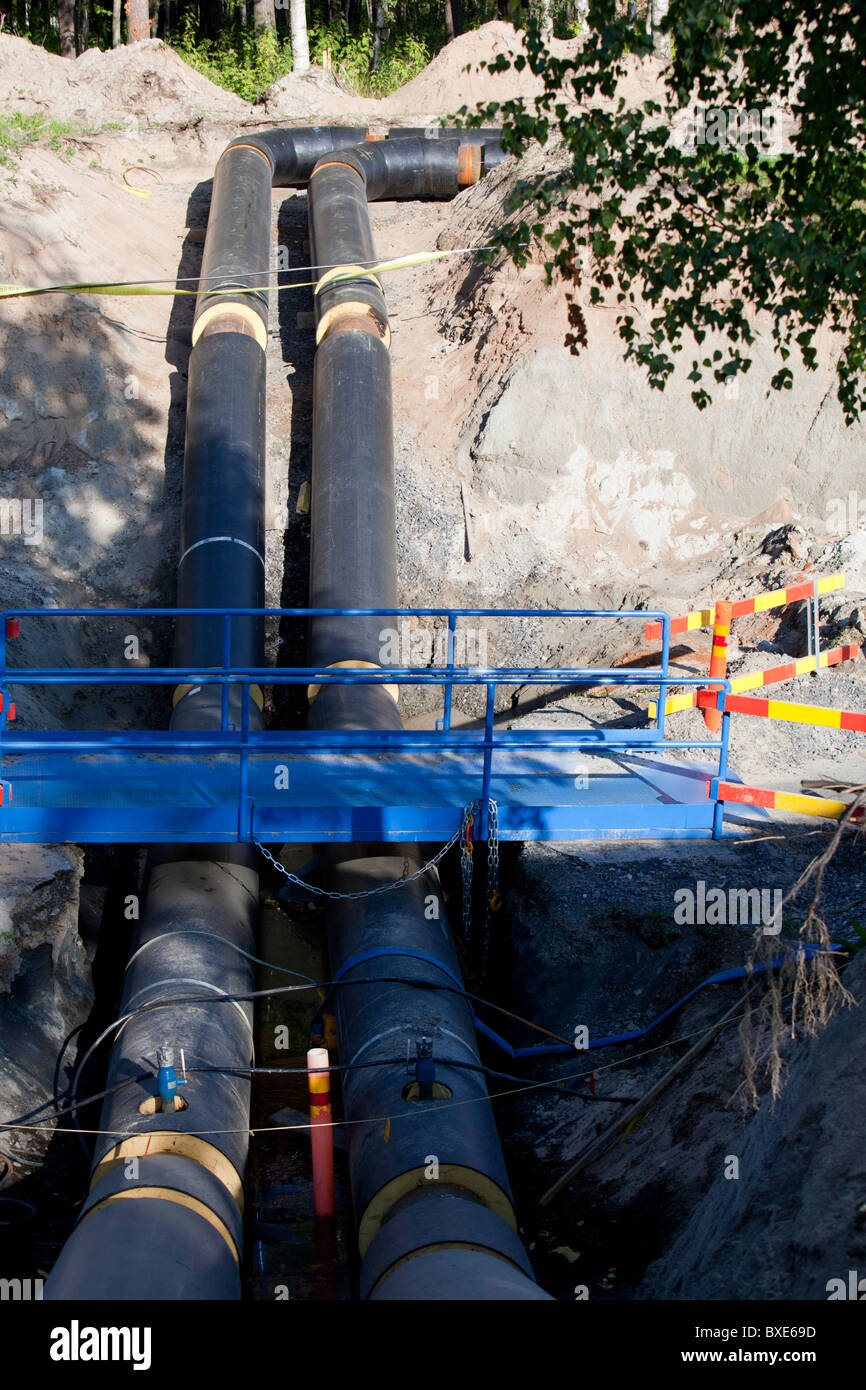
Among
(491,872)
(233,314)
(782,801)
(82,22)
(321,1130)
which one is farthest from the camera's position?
(82,22)

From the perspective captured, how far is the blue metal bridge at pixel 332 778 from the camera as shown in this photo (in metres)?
6.87

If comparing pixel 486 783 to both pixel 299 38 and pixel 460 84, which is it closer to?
pixel 460 84

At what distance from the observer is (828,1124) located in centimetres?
421

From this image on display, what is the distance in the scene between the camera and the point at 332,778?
300 inches

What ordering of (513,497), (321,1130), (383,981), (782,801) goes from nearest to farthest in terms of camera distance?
(321,1130) → (383,981) → (782,801) → (513,497)

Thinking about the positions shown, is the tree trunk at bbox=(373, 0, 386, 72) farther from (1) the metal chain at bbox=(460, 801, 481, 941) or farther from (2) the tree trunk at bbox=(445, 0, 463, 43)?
(1) the metal chain at bbox=(460, 801, 481, 941)

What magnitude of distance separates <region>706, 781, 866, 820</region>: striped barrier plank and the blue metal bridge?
0.12 meters

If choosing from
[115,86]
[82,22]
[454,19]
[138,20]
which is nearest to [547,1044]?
[115,86]

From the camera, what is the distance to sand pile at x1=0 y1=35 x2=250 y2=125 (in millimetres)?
18469

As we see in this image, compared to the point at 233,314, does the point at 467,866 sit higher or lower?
lower

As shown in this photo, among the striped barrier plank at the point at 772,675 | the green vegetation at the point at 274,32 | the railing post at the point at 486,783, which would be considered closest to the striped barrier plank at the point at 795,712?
the striped barrier plank at the point at 772,675

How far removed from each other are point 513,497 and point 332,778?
605 cm

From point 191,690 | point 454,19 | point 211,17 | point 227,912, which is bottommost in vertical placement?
point 227,912
